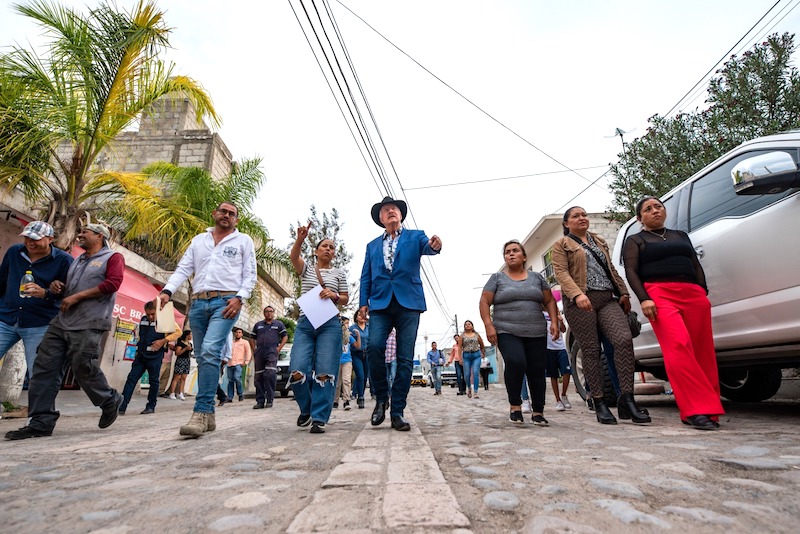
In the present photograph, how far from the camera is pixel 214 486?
1.91 m

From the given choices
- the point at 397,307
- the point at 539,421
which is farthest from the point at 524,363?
the point at 397,307

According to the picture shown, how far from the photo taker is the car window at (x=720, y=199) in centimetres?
349

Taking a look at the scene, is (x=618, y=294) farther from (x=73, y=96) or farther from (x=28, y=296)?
(x=73, y=96)

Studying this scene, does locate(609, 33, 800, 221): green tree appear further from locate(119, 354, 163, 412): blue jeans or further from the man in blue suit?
locate(119, 354, 163, 412): blue jeans

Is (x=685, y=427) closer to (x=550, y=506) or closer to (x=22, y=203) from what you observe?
(x=550, y=506)

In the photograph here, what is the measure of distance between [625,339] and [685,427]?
811 millimetres

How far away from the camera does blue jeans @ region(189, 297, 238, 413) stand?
3.80 m

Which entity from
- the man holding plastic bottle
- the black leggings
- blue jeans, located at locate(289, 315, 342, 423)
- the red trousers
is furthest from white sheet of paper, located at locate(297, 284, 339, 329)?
the red trousers

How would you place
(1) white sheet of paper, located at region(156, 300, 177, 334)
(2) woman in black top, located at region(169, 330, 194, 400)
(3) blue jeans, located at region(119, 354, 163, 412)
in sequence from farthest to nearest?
1. (2) woman in black top, located at region(169, 330, 194, 400)
2. (3) blue jeans, located at region(119, 354, 163, 412)
3. (1) white sheet of paper, located at region(156, 300, 177, 334)

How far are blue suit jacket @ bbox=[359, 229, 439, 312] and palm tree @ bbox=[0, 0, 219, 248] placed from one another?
5.65 m

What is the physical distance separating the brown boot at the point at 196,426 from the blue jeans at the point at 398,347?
1.43m

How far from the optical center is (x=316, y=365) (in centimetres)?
407

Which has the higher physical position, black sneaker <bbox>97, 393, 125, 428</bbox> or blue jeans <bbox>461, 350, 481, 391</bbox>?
blue jeans <bbox>461, 350, 481, 391</bbox>

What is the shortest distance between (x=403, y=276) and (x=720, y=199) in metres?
2.78
